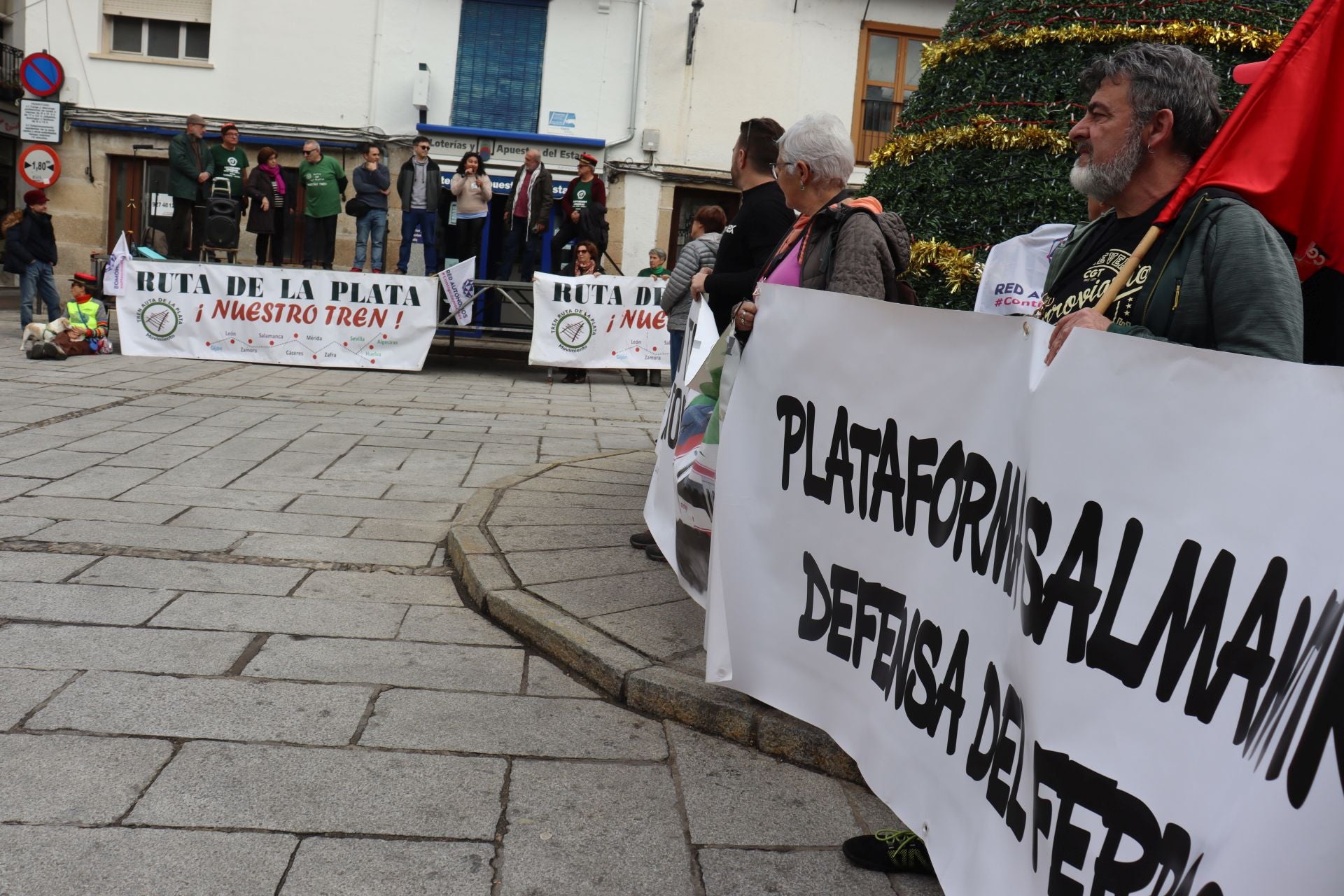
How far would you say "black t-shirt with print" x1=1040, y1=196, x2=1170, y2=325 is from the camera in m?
2.36

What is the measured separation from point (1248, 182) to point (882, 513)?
976mm

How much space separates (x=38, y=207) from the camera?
47.8 ft

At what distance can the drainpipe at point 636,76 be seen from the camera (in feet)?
61.6

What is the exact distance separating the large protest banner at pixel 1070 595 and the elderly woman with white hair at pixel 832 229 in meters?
0.54

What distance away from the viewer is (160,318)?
43.2 feet

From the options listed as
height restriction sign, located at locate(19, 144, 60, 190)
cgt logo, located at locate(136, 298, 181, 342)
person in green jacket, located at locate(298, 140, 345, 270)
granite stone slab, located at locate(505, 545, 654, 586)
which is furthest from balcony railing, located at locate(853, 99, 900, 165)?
granite stone slab, located at locate(505, 545, 654, 586)

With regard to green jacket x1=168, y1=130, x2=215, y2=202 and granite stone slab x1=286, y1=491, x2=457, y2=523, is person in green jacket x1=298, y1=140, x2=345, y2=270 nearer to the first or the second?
green jacket x1=168, y1=130, x2=215, y2=202

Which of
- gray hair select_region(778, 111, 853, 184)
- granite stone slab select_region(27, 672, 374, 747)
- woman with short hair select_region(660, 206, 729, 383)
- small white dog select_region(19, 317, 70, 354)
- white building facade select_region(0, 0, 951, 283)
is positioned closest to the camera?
granite stone slab select_region(27, 672, 374, 747)

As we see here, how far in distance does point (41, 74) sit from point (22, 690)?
707 inches

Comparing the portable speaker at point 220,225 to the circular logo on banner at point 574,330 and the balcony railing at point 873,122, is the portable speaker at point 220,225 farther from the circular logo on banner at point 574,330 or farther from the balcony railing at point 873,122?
the balcony railing at point 873,122

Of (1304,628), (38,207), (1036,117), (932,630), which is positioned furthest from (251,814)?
(38,207)

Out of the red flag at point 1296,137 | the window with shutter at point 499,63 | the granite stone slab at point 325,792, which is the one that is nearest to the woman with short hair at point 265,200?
the window with shutter at point 499,63

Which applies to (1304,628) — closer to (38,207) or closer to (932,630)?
(932,630)

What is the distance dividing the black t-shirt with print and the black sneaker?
1.18 metres
